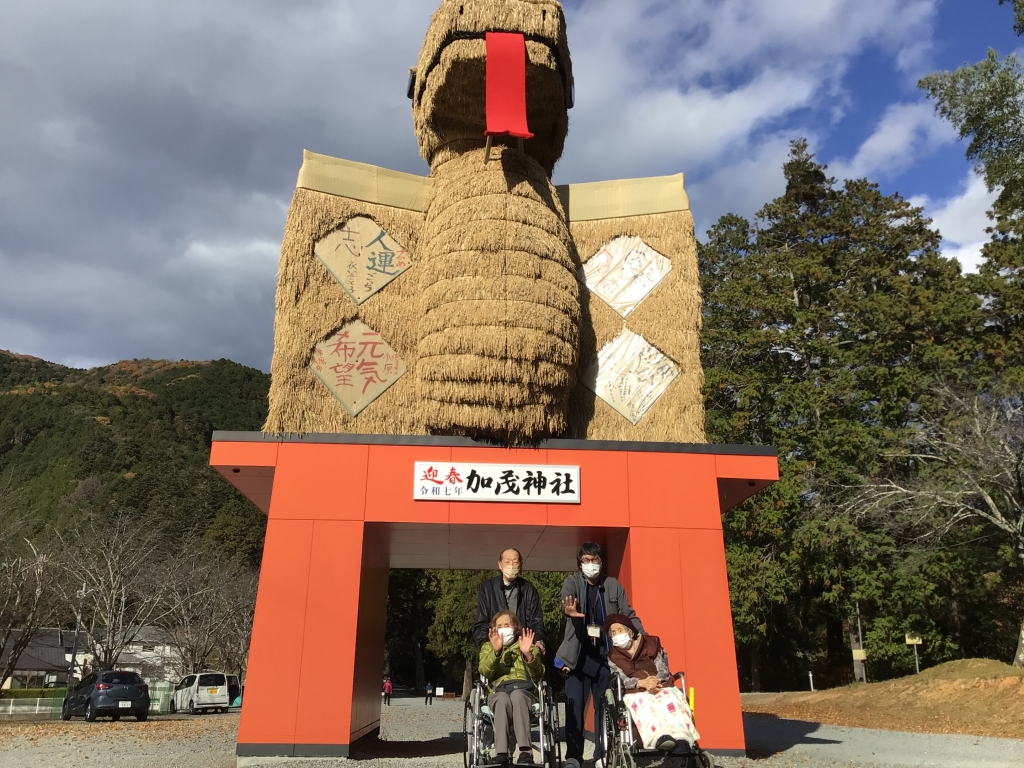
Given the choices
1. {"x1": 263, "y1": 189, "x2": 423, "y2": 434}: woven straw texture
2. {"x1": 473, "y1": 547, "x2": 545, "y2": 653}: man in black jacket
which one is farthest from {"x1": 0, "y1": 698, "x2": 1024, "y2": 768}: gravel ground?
{"x1": 263, "y1": 189, "x2": 423, "y2": 434}: woven straw texture

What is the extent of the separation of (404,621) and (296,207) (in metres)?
34.2

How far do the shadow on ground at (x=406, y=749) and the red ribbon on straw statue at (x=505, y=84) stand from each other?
23.8 ft

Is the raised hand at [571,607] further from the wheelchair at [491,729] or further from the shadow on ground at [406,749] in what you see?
the shadow on ground at [406,749]

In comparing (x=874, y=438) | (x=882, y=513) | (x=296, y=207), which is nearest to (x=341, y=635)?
(x=296, y=207)

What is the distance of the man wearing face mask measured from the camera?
4862 millimetres

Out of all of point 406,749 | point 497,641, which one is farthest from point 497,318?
point 406,749

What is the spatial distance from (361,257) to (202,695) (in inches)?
677

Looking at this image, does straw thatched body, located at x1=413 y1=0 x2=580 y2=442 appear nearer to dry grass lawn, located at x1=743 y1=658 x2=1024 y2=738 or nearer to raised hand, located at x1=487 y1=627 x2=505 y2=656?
raised hand, located at x1=487 y1=627 x2=505 y2=656

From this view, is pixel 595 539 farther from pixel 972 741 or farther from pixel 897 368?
pixel 897 368

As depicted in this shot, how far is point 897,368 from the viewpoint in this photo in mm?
19844

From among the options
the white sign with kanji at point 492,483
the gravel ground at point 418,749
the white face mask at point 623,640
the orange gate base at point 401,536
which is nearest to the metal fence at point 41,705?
the gravel ground at point 418,749

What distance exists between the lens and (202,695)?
2067cm

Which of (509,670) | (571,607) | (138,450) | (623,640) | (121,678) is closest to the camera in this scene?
(623,640)

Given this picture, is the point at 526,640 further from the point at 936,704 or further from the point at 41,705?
the point at 41,705
